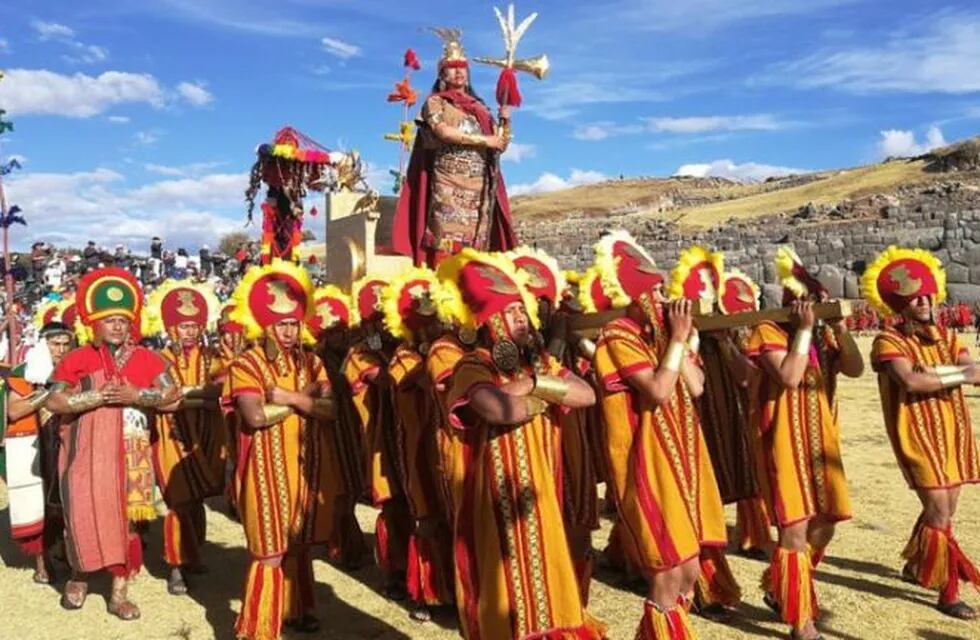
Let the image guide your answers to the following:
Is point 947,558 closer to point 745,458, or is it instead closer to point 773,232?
point 745,458

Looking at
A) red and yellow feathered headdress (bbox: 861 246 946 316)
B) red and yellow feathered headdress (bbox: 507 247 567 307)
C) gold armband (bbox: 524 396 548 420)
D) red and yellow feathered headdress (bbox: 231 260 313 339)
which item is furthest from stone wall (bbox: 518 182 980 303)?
gold armband (bbox: 524 396 548 420)

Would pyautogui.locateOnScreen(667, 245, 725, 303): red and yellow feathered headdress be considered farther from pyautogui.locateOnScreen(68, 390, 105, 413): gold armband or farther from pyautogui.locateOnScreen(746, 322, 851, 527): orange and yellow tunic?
pyautogui.locateOnScreen(68, 390, 105, 413): gold armband

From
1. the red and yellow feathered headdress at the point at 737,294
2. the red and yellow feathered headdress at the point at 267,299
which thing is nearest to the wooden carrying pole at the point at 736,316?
the red and yellow feathered headdress at the point at 737,294

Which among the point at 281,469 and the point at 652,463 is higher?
the point at 652,463

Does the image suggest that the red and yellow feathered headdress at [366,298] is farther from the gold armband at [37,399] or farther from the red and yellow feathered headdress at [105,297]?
the gold armband at [37,399]

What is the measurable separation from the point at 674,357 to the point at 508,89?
418cm

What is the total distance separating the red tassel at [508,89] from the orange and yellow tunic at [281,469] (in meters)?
3.39

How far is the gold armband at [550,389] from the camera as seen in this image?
3719 mm

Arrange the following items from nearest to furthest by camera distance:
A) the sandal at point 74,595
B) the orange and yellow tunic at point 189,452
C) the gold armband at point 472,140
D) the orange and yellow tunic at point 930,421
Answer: the orange and yellow tunic at point 930,421 < the sandal at point 74,595 < the orange and yellow tunic at point 189,452 < the gold armband at point 472,140

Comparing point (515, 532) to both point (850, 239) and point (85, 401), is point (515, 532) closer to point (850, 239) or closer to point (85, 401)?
point (85, 401)

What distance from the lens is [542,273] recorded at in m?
5.93

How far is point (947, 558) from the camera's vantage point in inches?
208

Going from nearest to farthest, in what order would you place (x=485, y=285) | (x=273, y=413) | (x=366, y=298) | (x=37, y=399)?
(x=485, y=285)
(x=273, y=413)
(x=37, y=399)
(x=366, y=298)


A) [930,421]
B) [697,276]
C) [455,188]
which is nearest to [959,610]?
[930,421]
